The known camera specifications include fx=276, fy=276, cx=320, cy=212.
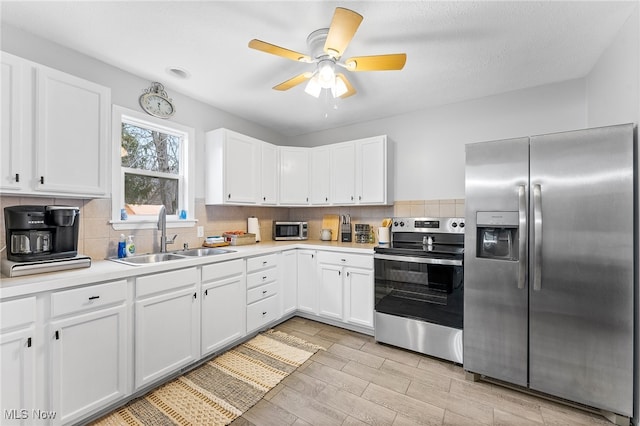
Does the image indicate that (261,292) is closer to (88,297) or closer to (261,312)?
(261,312)

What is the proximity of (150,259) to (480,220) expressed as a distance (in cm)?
277

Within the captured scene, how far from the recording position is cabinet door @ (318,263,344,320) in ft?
9.88

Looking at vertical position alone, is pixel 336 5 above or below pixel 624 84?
above

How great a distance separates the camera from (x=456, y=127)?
311cm

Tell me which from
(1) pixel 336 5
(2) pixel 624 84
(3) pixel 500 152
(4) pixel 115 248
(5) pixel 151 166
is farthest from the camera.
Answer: (5) pixel 151 166

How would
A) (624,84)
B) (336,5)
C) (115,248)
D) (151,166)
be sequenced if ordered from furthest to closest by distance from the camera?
(151,166) < (115,248) < (624,84) < (336,5)

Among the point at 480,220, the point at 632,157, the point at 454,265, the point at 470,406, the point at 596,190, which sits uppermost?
the point at 632,157

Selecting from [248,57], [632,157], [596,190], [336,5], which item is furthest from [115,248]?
[632,157]

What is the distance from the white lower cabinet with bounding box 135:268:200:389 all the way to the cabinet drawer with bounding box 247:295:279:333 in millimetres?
568

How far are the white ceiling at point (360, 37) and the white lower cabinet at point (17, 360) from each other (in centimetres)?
177

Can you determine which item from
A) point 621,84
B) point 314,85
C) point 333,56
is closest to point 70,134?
point 314,85

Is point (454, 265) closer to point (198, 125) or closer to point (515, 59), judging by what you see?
point (515, 59)

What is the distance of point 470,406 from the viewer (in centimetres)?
185

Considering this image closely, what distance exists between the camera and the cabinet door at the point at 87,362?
4.98 ft
